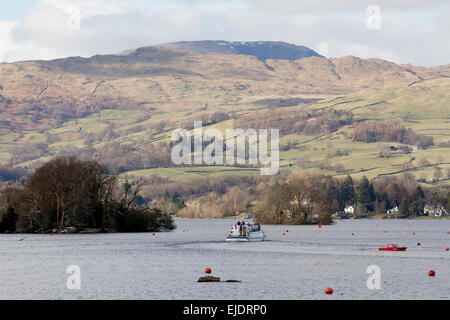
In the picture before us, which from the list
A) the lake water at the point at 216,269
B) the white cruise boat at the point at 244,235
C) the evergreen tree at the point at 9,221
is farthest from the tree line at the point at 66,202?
the white cruise boat at the point at 244,235

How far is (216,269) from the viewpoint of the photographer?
7850cm

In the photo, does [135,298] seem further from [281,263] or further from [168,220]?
[168,220]

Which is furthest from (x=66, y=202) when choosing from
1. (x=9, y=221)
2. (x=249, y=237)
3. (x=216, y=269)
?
(x=216, y=269)

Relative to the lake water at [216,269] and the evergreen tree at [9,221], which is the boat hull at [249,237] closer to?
the lake water at [216,269]

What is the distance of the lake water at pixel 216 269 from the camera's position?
60.7 metres

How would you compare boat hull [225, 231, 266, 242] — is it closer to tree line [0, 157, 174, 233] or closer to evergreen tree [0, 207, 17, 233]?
tree line [0, 157, 174, 233]

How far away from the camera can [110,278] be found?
232ft

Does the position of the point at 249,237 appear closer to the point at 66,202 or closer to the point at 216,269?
the point at 66,202

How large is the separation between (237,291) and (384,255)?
42008 mm

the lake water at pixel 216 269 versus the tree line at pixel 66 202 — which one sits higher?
the tree line at pixel 66 202
